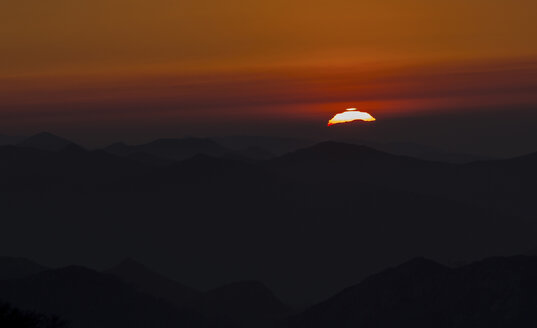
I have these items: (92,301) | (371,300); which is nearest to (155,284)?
(92,301)

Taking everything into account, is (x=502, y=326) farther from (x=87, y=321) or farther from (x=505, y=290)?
(x=87, y=321)

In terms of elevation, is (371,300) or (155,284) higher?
(371,300)

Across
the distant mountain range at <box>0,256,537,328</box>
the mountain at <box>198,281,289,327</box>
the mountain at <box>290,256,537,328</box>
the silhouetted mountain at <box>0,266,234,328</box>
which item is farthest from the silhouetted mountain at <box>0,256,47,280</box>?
the mountain at <box>290,256,537,328</box>

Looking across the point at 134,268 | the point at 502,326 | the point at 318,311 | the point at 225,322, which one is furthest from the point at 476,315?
the point at 134,268

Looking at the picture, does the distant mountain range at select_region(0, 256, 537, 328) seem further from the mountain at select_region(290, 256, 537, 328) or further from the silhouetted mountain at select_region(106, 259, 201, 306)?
the silhouetted mountain at select_region(106, 259, 201, 306)

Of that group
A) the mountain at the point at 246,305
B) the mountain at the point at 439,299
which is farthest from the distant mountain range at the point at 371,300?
the mountain at the point at 246,305

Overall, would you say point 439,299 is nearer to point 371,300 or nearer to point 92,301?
point 371,300
